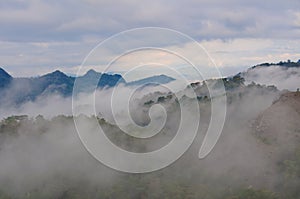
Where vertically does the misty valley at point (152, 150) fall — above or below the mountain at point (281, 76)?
below

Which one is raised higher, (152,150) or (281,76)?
(281,76)

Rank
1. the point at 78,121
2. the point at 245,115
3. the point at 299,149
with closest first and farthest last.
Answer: the point at 299,149, the point at 78,121, the point at 245,115

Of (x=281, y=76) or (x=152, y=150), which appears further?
(x=281, y=76)

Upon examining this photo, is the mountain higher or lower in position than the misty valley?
higher

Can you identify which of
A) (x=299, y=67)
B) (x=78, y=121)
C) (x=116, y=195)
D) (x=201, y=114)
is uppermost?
(x=299, y=67)

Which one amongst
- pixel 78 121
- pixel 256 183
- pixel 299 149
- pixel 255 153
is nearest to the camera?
pixel 256 183

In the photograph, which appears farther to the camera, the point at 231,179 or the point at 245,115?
the point at 245,115

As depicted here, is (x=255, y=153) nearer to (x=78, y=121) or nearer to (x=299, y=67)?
(x=78, y=121)

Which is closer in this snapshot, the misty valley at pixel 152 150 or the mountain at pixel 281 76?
the misty valley at pixel 152 150

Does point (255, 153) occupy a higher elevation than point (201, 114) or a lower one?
lower

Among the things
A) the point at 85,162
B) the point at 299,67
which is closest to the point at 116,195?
the point at 85,162

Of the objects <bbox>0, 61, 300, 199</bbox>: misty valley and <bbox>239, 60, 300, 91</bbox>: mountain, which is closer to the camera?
<bbox>0, 61, 300, 199</bbox>: misty valley

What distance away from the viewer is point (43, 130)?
86.3 metres

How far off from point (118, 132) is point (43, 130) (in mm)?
20252
